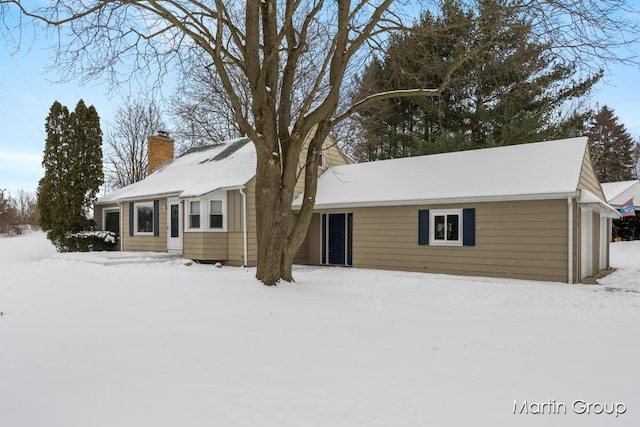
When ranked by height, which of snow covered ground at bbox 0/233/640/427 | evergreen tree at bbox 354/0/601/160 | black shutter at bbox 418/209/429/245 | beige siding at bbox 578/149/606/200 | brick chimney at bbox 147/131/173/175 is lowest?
snow covered ground at bbox 0/233/640/427

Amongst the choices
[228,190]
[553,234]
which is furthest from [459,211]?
[228,190]

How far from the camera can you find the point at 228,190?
46.1ft

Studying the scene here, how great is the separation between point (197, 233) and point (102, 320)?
8.87 m

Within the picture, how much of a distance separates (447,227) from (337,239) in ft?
13.6

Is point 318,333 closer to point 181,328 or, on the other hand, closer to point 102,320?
point 181,328

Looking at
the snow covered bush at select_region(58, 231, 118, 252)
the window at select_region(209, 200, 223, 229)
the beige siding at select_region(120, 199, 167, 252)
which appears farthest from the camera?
the snow covered bush at select_region(58, 231, 118, 252)

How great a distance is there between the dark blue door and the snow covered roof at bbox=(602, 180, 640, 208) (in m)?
13.8

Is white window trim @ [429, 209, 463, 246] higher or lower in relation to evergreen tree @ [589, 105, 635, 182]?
lower

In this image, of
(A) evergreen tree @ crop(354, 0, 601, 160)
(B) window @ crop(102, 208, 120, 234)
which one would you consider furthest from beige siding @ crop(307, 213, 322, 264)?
(B) window @ crop(102, 208, 120, 234)

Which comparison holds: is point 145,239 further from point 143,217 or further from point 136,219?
point 136,219

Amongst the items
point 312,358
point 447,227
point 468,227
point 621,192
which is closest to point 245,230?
point 447,227

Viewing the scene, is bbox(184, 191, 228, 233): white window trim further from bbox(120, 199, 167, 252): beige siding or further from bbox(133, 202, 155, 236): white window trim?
bbox(133, 202, 155, 236): white window trim

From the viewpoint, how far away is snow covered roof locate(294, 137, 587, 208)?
10.6 m

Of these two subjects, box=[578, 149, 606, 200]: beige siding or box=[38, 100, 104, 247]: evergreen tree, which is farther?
box=[38, 100, 104, 247]: evergreen tree
